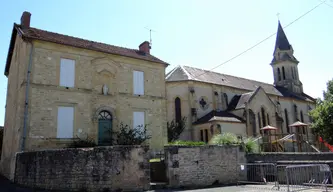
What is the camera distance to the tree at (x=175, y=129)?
83.9 ft

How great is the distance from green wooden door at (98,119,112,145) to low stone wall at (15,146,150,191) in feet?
20.9

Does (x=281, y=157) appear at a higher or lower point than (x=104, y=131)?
lower

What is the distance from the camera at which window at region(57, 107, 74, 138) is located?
16500 mm

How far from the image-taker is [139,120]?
19781mm

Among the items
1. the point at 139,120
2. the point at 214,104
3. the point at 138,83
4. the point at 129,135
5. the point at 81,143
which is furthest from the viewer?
the point at 214,104

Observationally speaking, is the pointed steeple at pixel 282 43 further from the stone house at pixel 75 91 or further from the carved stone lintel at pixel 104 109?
the carved stone lintel at pixel 104 109

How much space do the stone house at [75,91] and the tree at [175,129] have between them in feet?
16.3

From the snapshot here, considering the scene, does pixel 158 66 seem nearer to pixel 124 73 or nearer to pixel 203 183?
pixel 124 73

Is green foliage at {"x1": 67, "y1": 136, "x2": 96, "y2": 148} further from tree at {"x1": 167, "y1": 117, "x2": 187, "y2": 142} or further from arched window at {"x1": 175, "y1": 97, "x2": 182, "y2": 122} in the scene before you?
arched window at {"x1": 175, "y1": 97, "x2": 182, "y2": 122}

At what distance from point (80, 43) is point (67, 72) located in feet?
8.35

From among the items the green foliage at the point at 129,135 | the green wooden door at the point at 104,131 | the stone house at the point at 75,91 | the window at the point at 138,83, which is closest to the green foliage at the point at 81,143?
the stone house at the point at 75,91

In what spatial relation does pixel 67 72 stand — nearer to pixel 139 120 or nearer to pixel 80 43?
pixel 80 43

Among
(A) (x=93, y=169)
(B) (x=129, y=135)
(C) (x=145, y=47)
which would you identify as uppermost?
(C) (x=145, y=47)

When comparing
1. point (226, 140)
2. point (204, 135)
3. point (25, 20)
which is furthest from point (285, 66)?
point (25, 20)
